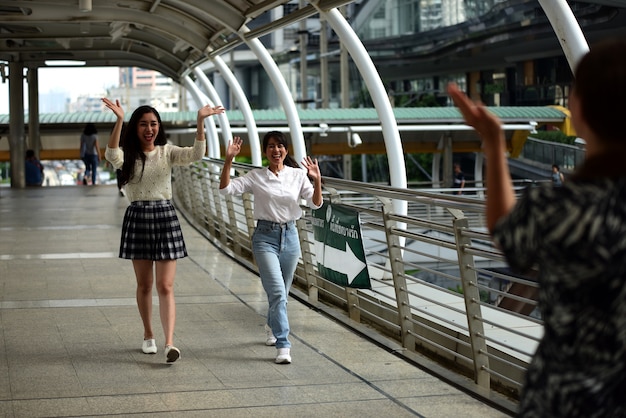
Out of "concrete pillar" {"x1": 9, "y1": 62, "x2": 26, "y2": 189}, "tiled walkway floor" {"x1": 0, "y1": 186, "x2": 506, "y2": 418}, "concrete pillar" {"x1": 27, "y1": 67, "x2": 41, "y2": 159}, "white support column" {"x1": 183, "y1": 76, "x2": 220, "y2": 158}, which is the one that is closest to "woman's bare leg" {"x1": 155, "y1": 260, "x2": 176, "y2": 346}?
"tiled walkway floor" {"x1": 0, "y1": 186, "x2": 506, "y2": 418}

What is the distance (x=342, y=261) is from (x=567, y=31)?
8.41 feet

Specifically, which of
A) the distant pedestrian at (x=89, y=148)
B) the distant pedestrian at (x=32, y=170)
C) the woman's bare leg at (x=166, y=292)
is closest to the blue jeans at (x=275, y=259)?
the woman's bare leg at (x=166, y=292)

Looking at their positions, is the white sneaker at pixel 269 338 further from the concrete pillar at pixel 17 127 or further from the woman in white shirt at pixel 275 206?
the concrete pillar at pixel 17 127

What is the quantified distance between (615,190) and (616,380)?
0.45 meters

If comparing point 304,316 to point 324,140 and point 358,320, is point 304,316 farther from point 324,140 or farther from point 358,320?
point 324,140

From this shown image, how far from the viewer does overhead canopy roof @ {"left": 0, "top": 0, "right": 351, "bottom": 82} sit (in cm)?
1309

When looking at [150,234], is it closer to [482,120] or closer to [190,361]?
[190,361]

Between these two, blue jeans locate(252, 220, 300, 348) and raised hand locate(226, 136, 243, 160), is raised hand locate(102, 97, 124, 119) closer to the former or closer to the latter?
raised hand locate(226, 136, 243, 160)

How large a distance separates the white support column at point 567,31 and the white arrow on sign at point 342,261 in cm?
219

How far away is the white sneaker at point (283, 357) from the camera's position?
22.2 ft

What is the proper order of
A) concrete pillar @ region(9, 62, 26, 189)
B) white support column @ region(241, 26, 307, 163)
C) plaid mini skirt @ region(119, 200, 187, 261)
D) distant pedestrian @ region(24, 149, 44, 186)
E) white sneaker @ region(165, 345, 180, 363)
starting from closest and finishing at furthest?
white sneaker @ region(165, 345, 180, 363) → plaid mini skirt @ region(119, 200, 187, 261) → white support column @ region(241, 26, 307, 163) → concrete pillar @ region(9, 62, 26, 189) → distant pedestrian @ region(24, 149, 44, 186)

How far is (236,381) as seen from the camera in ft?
20.8

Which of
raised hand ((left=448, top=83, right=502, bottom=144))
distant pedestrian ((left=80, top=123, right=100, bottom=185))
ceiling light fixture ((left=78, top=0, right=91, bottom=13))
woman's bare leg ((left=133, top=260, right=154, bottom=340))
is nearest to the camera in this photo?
raised hand ((left=448, top=83, right=502, bottom=144))

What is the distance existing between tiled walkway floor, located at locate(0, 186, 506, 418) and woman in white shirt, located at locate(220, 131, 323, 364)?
0.48 m
